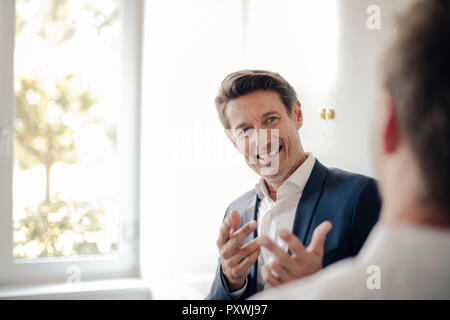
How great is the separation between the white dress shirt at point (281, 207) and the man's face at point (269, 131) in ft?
0.07

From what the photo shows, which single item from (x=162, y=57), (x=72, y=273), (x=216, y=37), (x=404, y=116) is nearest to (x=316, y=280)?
(x=404, y=116)

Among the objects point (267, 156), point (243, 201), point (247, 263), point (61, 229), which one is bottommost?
point (61, 229)

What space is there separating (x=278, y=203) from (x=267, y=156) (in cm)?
10

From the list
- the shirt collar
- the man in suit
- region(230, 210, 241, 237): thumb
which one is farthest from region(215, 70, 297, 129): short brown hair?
region(230, 210, 241, 237): thumb

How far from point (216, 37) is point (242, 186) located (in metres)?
0.49

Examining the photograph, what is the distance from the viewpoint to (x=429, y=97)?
0.56 metres

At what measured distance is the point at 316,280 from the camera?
0.64m

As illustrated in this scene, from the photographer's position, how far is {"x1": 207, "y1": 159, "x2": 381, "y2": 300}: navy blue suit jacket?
0.69 metres

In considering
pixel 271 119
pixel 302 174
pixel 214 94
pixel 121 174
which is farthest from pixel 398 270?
pixel 121 174

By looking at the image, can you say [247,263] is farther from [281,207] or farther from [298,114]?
[298,114]

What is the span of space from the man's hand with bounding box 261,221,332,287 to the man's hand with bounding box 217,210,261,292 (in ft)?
0.38

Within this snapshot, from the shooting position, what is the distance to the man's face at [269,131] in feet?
2.72

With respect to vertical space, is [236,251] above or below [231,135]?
below

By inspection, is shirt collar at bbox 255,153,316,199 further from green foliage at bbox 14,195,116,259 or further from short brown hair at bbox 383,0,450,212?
green foliage at bbox 14,195,116,259
